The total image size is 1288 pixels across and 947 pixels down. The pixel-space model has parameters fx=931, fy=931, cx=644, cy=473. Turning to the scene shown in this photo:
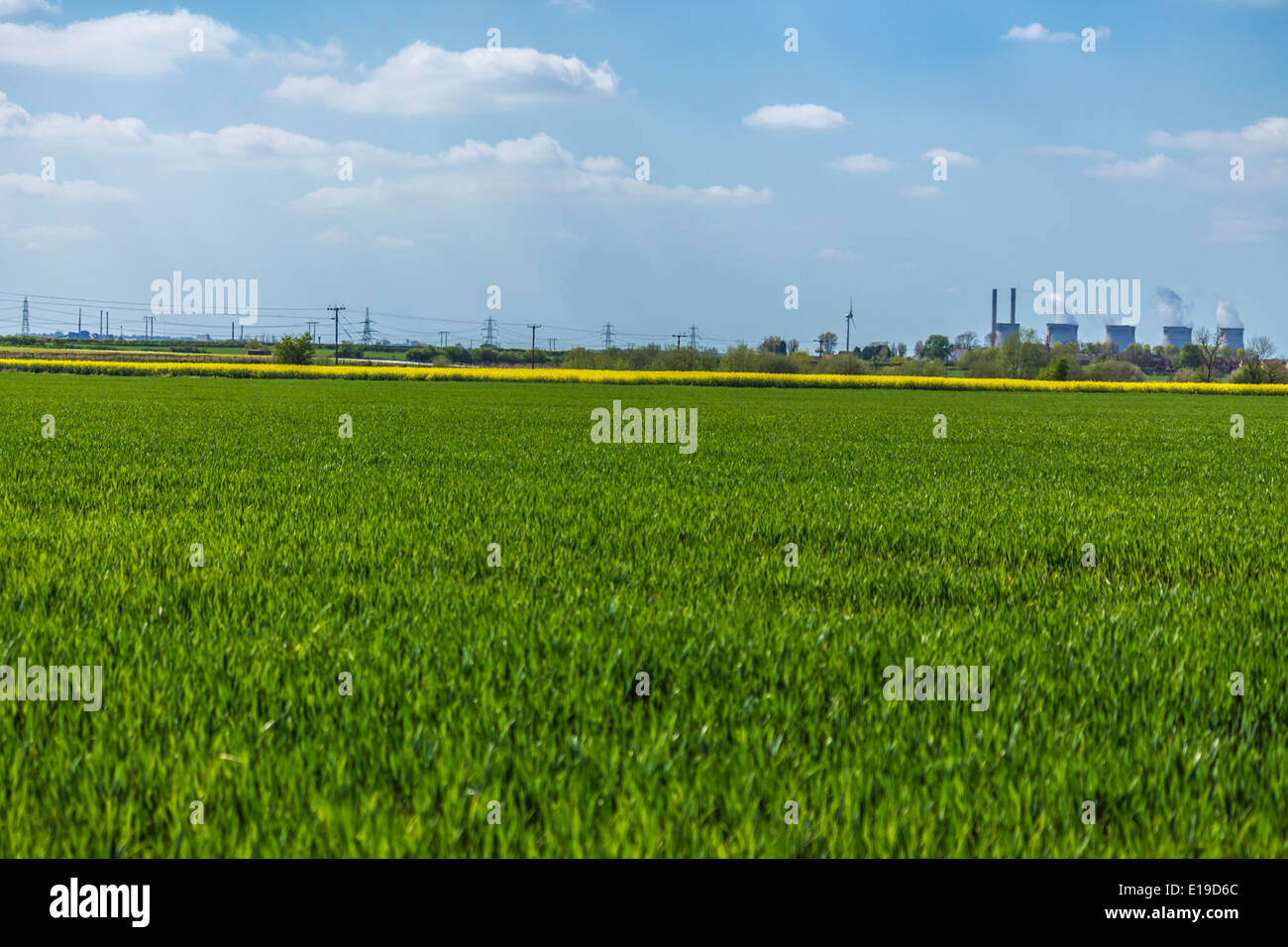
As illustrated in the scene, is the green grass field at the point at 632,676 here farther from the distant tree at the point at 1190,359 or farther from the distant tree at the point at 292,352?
the distant tree at the point at 1190,359

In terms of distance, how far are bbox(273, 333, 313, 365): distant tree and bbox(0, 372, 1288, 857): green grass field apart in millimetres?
101017

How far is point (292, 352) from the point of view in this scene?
107188 mm

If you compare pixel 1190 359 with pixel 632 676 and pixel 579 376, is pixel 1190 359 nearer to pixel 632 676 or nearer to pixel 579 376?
pixel 579 376

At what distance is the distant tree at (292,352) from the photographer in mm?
106312

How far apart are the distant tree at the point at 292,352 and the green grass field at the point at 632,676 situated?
101017 millimetres

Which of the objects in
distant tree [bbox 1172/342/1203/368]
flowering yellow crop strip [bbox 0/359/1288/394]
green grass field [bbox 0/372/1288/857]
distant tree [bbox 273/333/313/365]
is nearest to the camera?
green grass field [bbox 0/372/1288/857]

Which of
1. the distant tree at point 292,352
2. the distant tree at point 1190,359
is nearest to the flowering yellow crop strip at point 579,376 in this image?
the distant tree at point 292,352

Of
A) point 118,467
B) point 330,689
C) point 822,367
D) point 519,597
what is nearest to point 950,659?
point 519,597

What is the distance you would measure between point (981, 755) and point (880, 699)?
2.41 ft

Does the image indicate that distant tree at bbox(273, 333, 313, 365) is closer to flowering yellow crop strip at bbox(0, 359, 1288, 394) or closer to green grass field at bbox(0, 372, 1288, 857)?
flowering yellow crop strip at bbox(0, 359, 1288, 394)

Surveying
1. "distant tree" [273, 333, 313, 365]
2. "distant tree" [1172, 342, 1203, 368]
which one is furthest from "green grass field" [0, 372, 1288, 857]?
"distant tree" [1172, 342, 1203, 368]

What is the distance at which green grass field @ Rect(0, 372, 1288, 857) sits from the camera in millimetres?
A: 3148

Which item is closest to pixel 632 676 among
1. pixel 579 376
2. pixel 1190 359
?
pixel 579 376
